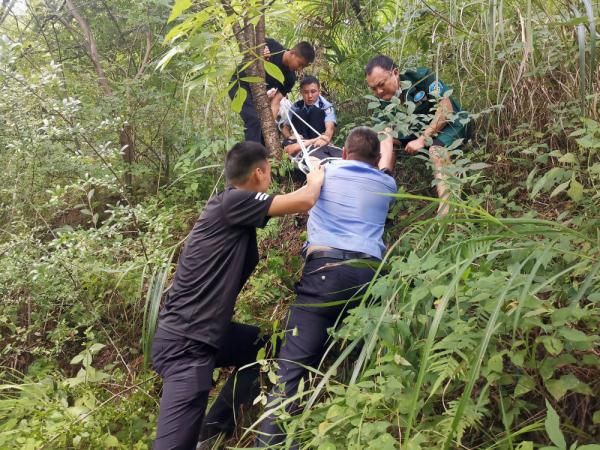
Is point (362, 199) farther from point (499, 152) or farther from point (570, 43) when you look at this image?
point (570, 43)

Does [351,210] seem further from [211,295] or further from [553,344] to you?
[553,344]

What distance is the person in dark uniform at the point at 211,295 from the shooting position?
240cm

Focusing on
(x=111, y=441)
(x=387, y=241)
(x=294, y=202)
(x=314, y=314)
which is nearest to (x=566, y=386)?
(x=314, y=314)

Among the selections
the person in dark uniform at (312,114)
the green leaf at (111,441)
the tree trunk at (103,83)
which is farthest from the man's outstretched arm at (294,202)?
the tree trunk at (103,83)

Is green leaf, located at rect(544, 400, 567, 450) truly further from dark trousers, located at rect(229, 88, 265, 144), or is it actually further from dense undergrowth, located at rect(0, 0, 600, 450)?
dark trousers, located at rect(229, 88, 265, 144)

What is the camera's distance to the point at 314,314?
248cm

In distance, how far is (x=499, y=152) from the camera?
319cm

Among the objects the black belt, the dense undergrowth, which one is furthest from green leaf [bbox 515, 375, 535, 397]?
the black belt

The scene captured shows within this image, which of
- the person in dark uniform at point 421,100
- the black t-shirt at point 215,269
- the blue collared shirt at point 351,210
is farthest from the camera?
A: the person in dark uniform at point 421,100

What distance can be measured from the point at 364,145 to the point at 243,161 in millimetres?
708

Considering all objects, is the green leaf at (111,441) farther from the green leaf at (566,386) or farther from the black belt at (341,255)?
the green leaf at (566,386)

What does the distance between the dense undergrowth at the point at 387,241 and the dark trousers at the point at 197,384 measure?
0.15 meters

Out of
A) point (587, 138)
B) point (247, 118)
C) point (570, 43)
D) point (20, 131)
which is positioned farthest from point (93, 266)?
point (570, 43)

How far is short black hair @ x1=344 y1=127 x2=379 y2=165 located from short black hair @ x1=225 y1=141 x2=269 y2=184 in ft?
1.76
